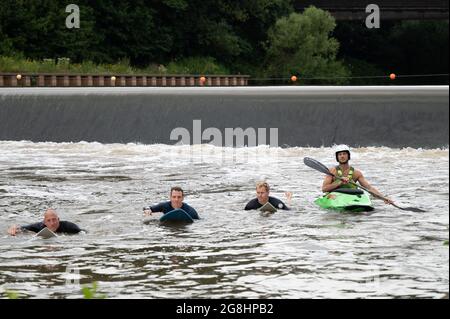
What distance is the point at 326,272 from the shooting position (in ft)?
32.1

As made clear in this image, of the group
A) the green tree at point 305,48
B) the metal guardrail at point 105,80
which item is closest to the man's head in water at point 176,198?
the metal guardrail at point 105,80

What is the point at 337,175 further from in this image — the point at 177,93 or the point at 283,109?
the point at 177,93

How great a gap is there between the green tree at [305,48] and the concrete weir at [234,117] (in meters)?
22.9

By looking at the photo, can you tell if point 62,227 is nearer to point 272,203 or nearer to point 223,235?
point 223,235

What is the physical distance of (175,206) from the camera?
13.5 meters

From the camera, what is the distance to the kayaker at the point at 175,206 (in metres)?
13.4

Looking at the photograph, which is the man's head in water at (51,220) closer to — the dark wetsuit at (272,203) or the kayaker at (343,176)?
the dark wetsuit at (272,203)

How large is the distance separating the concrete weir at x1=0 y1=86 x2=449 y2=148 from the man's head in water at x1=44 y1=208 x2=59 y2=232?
438 inches

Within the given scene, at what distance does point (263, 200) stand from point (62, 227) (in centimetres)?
292

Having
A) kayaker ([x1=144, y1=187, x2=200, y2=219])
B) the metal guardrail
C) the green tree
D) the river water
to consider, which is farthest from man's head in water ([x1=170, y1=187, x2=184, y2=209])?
the green tree

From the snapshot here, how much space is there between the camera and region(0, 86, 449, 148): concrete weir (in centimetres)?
2258

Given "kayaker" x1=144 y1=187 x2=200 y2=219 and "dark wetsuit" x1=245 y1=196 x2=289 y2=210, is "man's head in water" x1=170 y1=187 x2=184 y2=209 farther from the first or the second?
"dark wetsuit" x1=245 y1=196 x2=289 y2=210

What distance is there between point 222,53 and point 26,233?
38.6 meters
